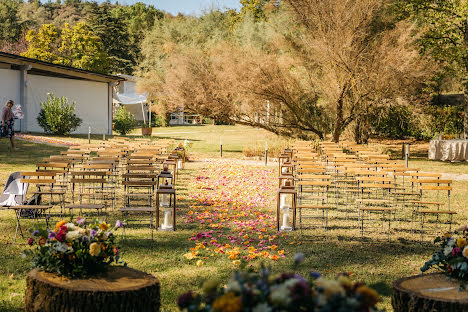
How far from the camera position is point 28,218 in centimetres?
883

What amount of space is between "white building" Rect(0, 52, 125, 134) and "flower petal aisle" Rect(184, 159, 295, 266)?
13.3m

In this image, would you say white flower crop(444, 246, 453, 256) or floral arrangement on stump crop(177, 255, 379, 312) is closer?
floral arrangement on stump crop(177, 255, 379, 312)

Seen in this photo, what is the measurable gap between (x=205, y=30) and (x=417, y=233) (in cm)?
4215

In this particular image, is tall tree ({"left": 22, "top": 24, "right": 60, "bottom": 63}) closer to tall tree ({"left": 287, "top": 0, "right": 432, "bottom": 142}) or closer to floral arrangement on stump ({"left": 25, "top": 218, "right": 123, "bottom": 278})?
tall tree ({"left": 287, "top": 0, "right": 432, "bottom": 142})

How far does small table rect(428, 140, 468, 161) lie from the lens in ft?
71.1

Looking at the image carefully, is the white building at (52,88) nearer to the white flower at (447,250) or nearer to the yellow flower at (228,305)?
the white flower at (447,250)

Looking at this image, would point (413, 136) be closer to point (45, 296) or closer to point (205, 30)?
point (205, 30)

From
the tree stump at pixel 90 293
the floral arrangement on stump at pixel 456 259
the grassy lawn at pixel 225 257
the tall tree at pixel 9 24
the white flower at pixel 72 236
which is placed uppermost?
the tall tree at pixel 9 24

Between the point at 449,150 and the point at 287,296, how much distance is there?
21.5 m

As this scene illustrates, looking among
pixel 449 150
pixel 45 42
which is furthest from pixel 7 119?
pixel 45 42

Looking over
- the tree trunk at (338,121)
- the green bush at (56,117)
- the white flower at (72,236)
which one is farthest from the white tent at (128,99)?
the white flower at (72,236)

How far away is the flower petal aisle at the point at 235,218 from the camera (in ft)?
23.7

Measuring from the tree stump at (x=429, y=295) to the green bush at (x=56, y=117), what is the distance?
77.5 ft

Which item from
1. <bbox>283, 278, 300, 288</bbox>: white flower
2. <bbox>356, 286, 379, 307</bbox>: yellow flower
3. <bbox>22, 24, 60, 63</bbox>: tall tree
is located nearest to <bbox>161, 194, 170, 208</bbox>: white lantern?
<bbox>283, 278, 300, 288</bbox>: white flower
